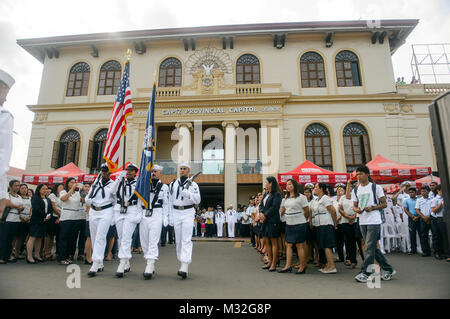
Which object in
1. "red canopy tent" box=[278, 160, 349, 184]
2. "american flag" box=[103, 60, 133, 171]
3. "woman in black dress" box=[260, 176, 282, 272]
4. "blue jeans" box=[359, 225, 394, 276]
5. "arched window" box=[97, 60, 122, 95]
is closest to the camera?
"blue jeans" box=[359, 225, 394, 276]

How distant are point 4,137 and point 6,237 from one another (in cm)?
481

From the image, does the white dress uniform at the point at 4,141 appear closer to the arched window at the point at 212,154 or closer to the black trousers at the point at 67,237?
the black trousers at the point at 67,237

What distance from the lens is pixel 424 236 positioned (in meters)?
7.85

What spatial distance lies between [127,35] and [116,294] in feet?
61.2

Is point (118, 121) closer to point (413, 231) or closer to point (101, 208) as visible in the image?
point (101, 208)

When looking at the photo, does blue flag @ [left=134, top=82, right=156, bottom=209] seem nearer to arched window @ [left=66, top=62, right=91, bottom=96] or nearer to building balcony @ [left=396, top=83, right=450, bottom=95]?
arched window @ [left=66, top=62, right=91, bottom=96]

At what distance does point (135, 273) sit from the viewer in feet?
17.0

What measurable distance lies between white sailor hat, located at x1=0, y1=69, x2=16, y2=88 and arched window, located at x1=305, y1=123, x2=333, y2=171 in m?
15.3

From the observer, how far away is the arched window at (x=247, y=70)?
697 inches

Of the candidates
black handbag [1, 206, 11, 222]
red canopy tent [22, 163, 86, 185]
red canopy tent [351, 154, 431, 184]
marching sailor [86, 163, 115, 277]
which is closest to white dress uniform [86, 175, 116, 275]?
marching sailor [86, 163, 115, 277]

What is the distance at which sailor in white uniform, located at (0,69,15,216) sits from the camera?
2.86m

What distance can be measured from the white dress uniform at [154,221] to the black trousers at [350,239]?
13.6 feet
